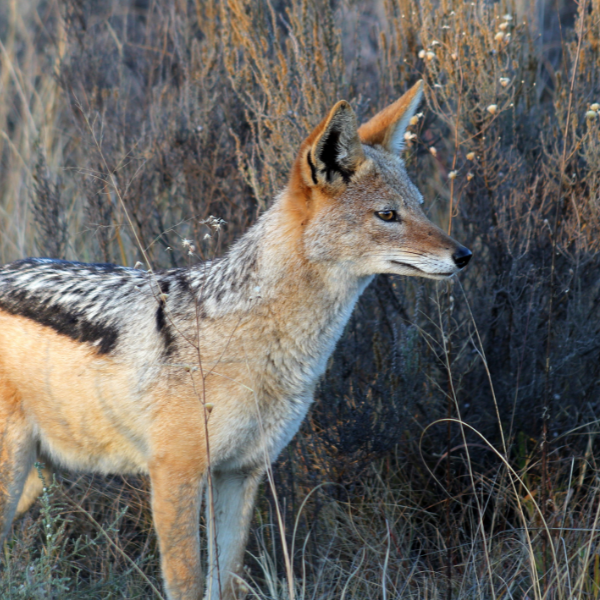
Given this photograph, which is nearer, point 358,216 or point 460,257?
point 460,257

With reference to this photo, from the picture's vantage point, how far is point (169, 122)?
5.15 metres

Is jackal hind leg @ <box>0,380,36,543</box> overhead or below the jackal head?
below

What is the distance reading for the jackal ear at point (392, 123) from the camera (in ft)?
10.4

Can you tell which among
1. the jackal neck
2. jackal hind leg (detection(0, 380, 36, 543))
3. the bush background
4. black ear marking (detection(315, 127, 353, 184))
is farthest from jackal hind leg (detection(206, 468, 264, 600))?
black ear marking (detection(315, 127, 353, 184))

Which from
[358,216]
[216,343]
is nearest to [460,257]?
[358,216]

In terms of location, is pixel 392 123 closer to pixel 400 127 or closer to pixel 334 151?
pixel 400 127

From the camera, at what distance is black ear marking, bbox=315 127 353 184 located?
111 inches

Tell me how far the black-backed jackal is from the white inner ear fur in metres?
0.01

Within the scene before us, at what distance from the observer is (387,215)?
2920mm

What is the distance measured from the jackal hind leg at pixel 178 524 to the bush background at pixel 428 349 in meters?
0.35

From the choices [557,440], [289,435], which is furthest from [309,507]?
[557,440]

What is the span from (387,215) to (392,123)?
56 centimetres

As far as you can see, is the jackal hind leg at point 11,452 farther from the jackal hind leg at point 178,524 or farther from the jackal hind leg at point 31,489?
the jackal hind leg at point 178,524

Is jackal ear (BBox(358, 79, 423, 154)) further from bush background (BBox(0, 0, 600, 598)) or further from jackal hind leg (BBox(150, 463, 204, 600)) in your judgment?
jackal hind leg (BBox(150, 463, 204, 600))
